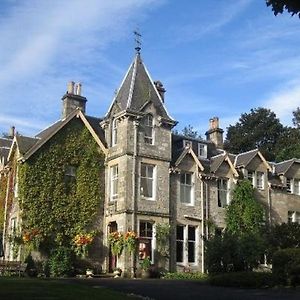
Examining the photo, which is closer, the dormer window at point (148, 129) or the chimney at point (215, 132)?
the dormer window at point (148, 129)

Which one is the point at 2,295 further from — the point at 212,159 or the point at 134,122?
the point at 212,159

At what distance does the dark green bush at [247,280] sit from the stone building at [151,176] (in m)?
9.09

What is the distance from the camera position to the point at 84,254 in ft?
109

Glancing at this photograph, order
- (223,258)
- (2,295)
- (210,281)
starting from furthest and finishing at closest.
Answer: (223,258) < (210,281) < (2,295)

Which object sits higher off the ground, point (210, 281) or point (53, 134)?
point (53, 134)

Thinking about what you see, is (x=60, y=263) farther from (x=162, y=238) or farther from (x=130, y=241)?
(x=162, y=238)

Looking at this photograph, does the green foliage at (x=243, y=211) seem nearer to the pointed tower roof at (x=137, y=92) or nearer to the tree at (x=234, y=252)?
the pointed tower roof at (x=137, y=92)

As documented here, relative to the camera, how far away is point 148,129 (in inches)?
1442

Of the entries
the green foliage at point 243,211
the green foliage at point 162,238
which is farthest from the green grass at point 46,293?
the green foliage at point 243,211

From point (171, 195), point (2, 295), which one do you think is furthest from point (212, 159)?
point (2, 295)

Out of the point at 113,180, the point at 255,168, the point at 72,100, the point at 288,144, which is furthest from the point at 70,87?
the point at 288,144

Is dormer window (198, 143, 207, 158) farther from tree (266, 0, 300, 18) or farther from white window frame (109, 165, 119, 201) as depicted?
tree (266, 0, 300, 18)

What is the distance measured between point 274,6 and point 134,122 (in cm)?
2501

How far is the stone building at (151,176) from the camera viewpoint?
114 ft
